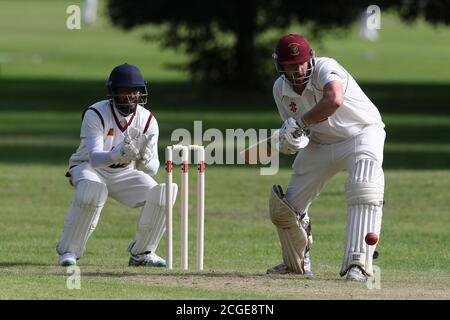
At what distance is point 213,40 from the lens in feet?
145

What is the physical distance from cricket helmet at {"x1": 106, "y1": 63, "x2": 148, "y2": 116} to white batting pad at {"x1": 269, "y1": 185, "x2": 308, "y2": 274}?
1.46 meters

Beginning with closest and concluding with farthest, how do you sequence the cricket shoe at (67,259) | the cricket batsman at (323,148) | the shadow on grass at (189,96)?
the cricket batsman at (323,148), the cricket shoe at (67,259), the shadow on grass at (189,96)

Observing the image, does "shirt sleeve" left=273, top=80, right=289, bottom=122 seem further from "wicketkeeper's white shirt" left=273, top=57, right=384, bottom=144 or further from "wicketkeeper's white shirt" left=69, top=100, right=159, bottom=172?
"wicketkeeper's white shirt" left=69, top=100, right=159, bottom=172

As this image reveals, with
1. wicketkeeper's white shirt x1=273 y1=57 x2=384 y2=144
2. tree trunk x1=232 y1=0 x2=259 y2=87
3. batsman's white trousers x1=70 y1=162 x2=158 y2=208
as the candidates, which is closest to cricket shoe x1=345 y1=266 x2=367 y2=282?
wicketkeeper's white shirt x1=273 y1=57 x2=384 y2=144

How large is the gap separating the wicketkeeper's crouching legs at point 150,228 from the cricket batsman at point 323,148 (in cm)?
112

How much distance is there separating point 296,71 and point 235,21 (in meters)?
31.8

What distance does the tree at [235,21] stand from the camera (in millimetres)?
41500

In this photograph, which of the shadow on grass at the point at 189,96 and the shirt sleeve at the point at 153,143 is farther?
the shadow on grass at the point at 189,96

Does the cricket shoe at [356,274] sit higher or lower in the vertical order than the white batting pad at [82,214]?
lower

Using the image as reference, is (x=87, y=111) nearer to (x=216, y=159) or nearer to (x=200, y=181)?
(x=200, y=181)

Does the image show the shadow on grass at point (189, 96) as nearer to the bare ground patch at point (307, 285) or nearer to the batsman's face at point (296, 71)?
the bare ground patch at point (307, 285)

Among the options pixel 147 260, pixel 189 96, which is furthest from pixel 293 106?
pixel 189 96

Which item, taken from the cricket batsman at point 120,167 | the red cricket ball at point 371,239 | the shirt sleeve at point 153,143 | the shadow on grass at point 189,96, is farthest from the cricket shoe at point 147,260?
the shadow on grass at point 189,96

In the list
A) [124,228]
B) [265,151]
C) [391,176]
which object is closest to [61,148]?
[391,176]
